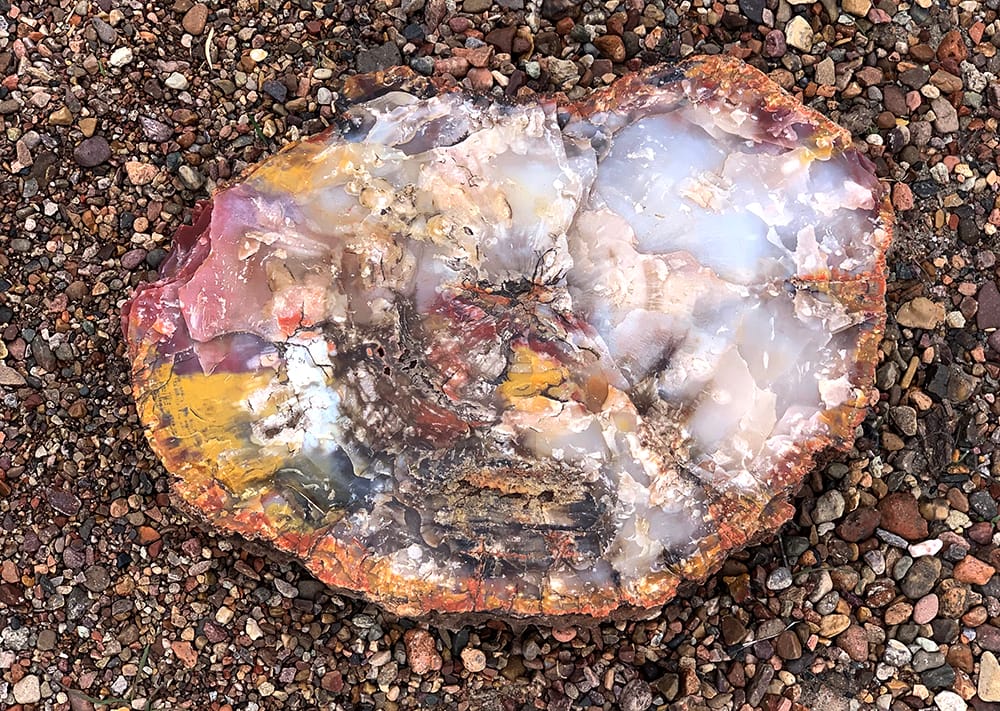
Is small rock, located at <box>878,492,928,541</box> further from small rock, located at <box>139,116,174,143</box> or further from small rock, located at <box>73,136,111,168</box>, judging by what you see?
small rock, located at <box>73,136,111,168</box>

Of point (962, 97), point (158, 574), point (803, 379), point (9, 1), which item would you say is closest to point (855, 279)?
point (803, 379)

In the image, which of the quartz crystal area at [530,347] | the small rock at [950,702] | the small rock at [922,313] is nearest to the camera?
the quartz crystal area at [530,347]

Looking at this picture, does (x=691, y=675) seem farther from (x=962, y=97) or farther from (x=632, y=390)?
(x=962, y=97)

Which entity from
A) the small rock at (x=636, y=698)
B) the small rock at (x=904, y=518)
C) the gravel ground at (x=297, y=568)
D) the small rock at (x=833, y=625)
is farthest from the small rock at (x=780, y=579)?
the small rock at (x=636, y=698)

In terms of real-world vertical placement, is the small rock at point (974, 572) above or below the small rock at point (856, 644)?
above

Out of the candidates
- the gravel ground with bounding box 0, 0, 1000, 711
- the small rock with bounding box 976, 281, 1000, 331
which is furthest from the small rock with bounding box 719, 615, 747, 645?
the small rock with bounding box 976, 281, 1000, 331

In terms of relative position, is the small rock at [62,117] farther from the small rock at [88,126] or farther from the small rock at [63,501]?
the small rock at [63,501]

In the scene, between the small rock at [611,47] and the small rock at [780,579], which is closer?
the small rock at [780,579]
